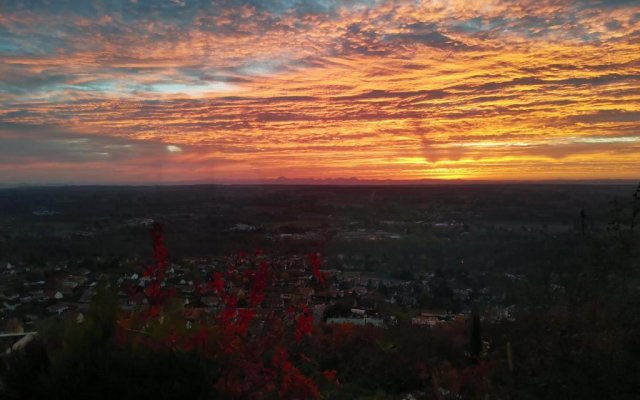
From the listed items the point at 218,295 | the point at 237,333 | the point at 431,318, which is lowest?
the point at 431,318

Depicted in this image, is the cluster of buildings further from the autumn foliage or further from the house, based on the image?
the autumn foliage

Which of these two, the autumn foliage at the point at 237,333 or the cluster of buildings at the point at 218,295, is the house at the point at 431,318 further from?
the autumn foliage at the point at 237,333

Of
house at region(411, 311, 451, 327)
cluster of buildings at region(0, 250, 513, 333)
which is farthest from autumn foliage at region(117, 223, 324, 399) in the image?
house at region(411, 311, 451, 327)

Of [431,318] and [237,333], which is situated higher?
[237,333]

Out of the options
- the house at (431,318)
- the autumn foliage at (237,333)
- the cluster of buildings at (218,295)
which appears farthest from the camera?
the house at (431,318)

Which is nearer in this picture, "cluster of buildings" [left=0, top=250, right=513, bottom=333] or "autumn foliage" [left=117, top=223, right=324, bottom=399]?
"autumn foliage" [left=117, top=223, right=324, bottom=399]

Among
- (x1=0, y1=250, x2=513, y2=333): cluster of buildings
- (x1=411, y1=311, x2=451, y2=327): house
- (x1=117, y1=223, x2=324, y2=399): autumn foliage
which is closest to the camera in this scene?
(x1=117, y1=223, x2=324, y2=399): autumn foliage

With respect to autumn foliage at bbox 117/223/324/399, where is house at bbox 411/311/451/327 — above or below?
below

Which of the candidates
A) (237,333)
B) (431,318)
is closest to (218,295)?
(237,333)

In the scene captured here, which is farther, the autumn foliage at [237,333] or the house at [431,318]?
the house at [431,318]

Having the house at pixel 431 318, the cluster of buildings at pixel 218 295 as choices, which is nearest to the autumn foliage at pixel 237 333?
the cluster of buildings at pixel 218 295

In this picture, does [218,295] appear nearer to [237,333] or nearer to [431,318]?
[237,333]

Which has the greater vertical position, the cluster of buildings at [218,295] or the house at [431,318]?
the cluster of buildings at [218,295]
